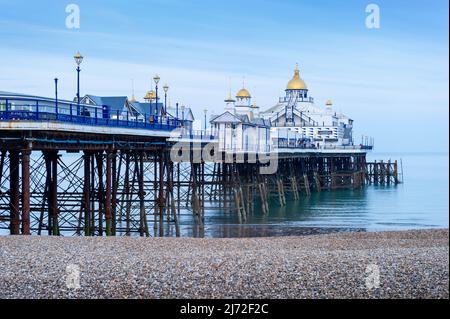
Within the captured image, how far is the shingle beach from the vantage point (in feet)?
45.6

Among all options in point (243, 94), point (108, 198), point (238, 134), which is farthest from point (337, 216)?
point (243, 94)

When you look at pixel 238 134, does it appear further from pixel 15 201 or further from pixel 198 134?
pixel 15 201

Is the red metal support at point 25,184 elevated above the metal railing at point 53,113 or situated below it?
below

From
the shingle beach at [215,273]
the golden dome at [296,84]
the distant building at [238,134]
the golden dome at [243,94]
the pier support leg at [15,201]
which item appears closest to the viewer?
the shingle beach at [215,273]

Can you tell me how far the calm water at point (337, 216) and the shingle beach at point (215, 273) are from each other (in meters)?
16.1

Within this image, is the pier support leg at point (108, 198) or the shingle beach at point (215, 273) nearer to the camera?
the shingle beach at point (215, 273)

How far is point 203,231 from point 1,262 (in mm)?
18676

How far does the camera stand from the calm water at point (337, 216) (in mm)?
36375

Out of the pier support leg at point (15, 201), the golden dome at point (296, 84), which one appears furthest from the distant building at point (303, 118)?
the pier support leg at point (15, 201)

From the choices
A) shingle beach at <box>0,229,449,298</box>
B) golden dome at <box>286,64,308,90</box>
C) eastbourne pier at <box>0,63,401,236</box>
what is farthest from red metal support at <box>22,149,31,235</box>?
golden dome at <box>286,64,308,90</box>

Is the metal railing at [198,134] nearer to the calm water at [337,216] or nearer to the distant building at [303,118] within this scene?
the calm water at [337,216]

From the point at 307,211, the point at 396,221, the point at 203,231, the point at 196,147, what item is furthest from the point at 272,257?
the point at 307,211

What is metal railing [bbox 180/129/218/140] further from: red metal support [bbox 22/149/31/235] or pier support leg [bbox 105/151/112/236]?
red metal support [bbox 22/149/31/235]

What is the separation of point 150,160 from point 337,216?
949cm
